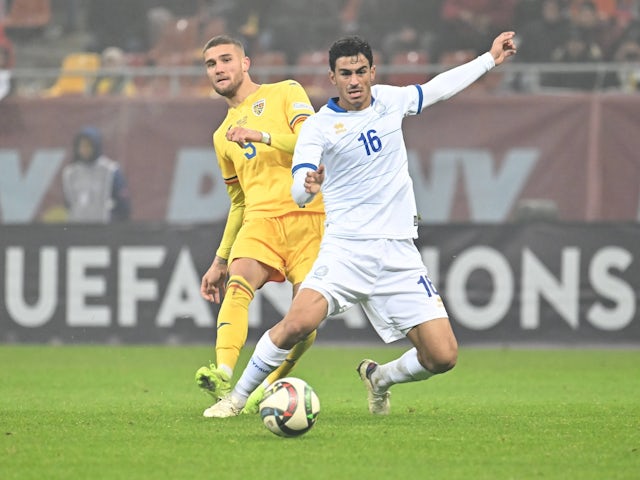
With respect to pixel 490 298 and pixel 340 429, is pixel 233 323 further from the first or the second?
pixel 490 298

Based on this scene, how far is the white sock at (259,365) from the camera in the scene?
24.1ft

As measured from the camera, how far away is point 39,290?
14.5 metres

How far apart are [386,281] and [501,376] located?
13.6 ft

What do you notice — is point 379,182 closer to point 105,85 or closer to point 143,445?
point 143,445

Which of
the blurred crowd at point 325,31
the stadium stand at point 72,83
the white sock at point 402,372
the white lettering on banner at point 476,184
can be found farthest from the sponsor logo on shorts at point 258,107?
the stadium stand at point 72,83

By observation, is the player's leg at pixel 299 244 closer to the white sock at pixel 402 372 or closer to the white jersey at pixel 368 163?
the white sock at pixel 402 372

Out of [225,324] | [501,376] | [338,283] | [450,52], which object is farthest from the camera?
[450,52]

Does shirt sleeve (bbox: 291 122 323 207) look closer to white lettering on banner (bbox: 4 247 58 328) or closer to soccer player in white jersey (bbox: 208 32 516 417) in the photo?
soccer player in white jersey (bbox: 208 32 516 417)

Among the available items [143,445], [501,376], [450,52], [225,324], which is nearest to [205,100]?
[450,52]

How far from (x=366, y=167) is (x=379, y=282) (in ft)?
2.16

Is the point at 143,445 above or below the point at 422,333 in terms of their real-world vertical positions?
below

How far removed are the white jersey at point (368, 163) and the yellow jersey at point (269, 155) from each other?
0.82 m

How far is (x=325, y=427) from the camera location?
7344 millimetres

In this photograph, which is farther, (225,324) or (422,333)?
(225,324)
